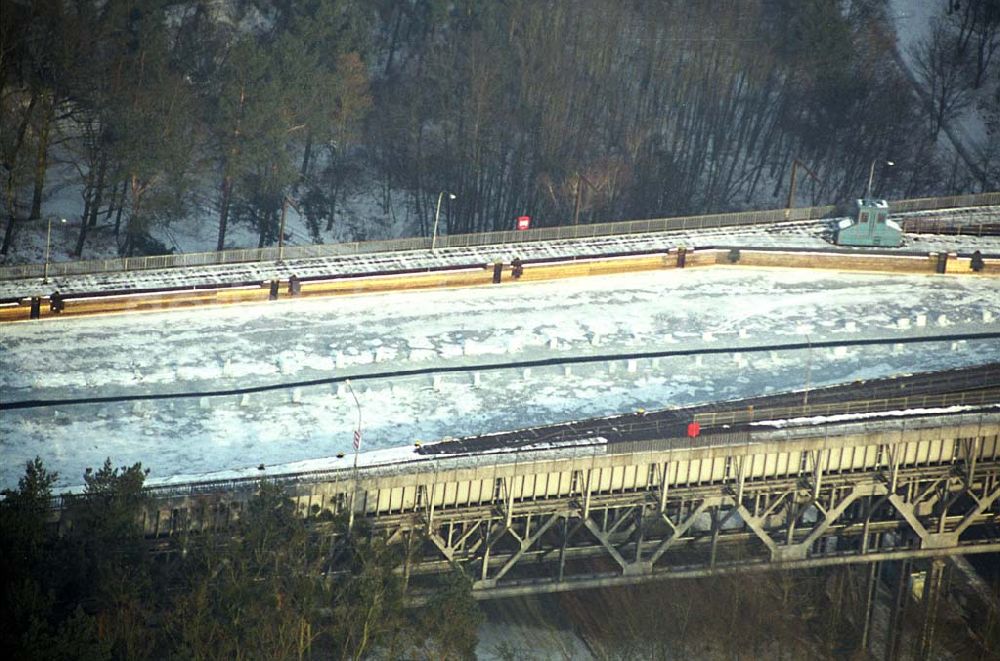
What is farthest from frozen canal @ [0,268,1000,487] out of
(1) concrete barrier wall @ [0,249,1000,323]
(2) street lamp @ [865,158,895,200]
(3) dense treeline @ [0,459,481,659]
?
(2) street lamp @ [865,158,895,200]

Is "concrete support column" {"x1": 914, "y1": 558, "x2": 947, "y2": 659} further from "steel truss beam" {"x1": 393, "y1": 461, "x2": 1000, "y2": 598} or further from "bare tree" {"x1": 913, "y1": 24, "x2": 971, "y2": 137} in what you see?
"bare tree" {"x1": 913, "y1": 24, "x2": 971, "y2": 137}

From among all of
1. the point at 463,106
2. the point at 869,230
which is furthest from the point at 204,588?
the point at 463,106

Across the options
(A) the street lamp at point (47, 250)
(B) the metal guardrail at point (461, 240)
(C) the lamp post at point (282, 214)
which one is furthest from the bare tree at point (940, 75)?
(A) the street lamp at point (47, 250)

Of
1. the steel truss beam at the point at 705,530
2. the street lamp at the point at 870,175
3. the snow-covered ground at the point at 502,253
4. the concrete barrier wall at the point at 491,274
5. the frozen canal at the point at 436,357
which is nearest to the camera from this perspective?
the steel truss beam at the point at 705,530

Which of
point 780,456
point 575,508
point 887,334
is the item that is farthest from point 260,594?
point 887,334

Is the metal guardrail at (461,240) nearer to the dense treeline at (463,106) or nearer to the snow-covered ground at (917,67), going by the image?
the dense treeline at (463,106)
